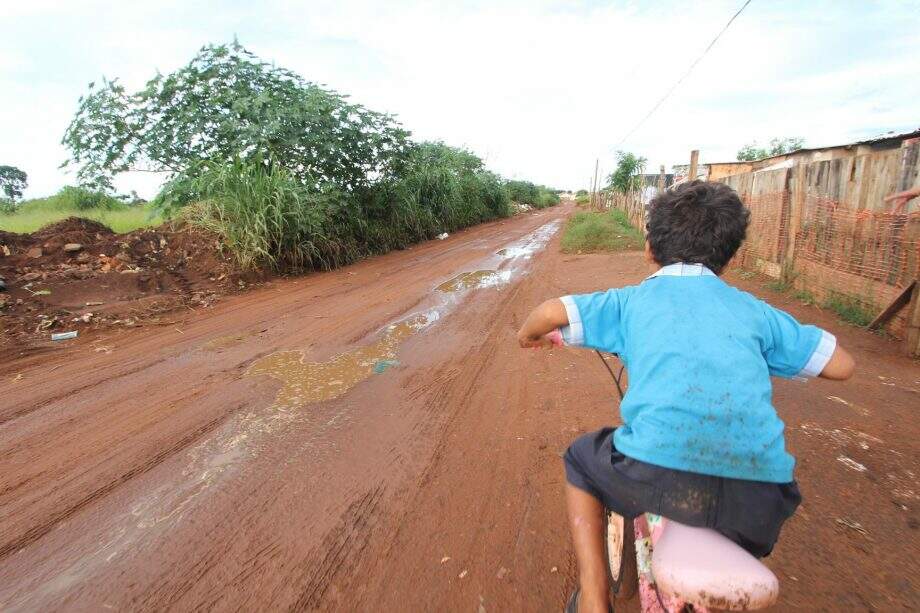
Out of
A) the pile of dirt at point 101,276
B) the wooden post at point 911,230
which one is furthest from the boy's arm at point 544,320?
the pile of dirt at point 101,276

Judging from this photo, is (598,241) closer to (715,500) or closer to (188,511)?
(188,511)

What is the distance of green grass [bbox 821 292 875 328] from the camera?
16.1ft

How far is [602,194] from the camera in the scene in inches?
1378

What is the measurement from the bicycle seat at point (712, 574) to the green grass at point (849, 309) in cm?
540

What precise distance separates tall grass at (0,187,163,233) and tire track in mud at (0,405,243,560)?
736 cm

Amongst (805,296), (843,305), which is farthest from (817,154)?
(843,305)

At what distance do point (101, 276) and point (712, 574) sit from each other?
26.8ft

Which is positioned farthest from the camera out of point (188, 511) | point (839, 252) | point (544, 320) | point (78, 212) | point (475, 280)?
point (78, 212)

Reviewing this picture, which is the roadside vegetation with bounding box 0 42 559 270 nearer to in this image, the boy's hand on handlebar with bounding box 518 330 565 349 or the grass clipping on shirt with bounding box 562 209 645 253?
the grass clipping on shirt with bounding box 562 209 645 253

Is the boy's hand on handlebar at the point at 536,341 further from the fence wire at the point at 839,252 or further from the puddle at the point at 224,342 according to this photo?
the puddle at the point at 224,342

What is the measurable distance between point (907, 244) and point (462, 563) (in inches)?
204

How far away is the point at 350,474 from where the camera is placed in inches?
101

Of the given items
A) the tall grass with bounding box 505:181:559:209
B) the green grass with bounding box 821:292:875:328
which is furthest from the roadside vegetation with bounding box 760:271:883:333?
the tall grass with bounding box 505:181:559:209

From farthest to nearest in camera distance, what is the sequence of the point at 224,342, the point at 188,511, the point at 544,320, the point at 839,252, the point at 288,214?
the point at 288,214 → the point at 839,252 → the point at 224,342 → the point at 188,511 → the point at 544,320
